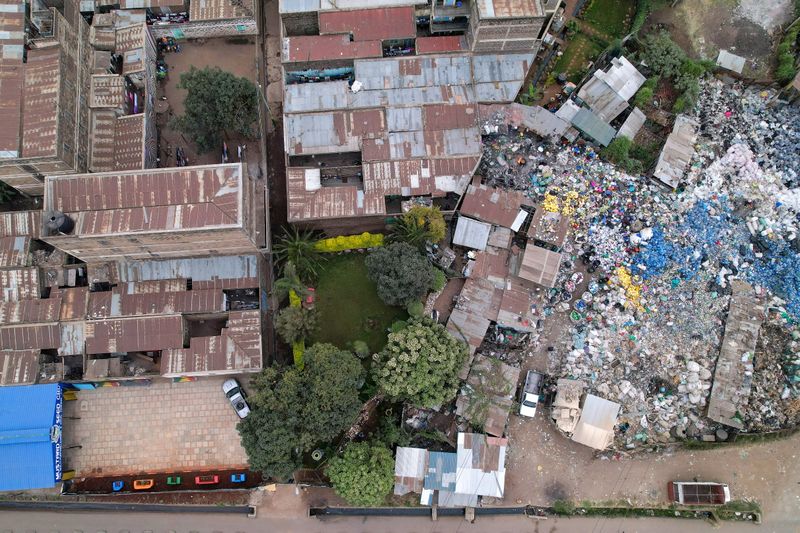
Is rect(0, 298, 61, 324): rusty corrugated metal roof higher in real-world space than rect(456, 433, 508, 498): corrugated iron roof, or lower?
higher

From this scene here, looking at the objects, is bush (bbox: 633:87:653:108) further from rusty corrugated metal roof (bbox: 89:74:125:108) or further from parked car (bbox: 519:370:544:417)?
rusty corrugated metal roof (bbox: 89:74:125:108)

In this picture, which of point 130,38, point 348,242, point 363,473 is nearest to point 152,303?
point 348,242

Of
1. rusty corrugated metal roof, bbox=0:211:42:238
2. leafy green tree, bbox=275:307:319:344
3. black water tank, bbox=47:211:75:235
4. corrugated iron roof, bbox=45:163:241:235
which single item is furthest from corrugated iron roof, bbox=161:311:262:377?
rusty corrugated metal roof, bbox=0:211:42:238

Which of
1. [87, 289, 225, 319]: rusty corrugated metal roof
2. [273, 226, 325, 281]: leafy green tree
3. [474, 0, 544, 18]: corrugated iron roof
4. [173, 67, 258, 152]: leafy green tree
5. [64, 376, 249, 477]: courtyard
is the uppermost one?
[474, 0, 544, 18]: corrugated iron roof

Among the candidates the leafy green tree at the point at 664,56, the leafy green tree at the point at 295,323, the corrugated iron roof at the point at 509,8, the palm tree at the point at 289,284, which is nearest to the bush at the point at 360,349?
the leafy green tree at the point at 295,323

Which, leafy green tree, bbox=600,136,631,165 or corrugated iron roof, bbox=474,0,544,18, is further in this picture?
leafy green tree, bbox=600,136,631,165

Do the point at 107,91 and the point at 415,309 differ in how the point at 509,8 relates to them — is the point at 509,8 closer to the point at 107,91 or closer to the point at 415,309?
the point at 415,309

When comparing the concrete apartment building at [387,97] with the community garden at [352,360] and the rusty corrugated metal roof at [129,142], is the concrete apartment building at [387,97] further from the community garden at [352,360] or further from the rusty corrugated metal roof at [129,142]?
the rusty corrugated metal roof at [129,142]

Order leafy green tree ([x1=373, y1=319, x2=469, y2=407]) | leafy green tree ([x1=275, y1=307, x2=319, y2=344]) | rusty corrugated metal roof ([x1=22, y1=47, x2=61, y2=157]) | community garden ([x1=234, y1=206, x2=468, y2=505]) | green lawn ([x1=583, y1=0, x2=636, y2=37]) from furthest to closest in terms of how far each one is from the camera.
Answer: green lawn ([x1=583, y1=0, x2=636, y2=37]) → leafy green tree ([x1=275, y1=307, x2=319, y2=344]) → rusty corrugated metal roof ([x1=22, y1=47, x2=61, y2=157]) → leafy green tree ([x1=373, y1=319, x2=469, y2=407]) → community garden ([x1=234, y1=206, x2=468, y2=505])
